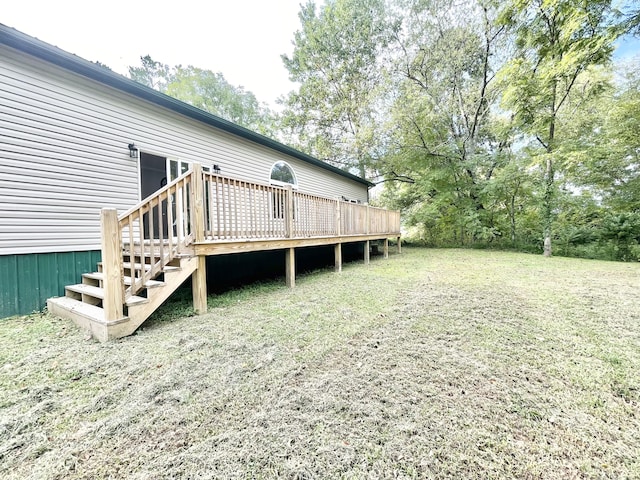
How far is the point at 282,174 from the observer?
333 inches

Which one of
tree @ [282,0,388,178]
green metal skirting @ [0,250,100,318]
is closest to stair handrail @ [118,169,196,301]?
green metal skirting @ [0,250,100,318]

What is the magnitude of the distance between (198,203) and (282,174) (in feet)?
17.1

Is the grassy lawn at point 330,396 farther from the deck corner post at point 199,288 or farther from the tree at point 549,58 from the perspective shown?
the tree at point 549,58

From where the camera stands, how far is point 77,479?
1.25 m

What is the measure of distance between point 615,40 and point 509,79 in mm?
2565

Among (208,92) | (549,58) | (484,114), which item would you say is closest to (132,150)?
(549,58)

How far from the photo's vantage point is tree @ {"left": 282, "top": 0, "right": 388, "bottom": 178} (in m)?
16.3

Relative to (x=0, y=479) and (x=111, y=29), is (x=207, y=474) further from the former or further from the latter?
(x=111, y=29)

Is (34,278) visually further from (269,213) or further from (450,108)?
(450,108)

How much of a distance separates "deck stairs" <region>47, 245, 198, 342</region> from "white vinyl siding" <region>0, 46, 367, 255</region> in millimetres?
881

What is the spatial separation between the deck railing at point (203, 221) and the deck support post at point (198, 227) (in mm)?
12

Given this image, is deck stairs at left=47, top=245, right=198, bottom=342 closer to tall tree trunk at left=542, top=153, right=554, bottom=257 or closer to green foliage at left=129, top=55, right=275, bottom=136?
tall tree trunk at left=542, top=153, right=554, bottom=257

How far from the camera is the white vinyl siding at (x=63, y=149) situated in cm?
360

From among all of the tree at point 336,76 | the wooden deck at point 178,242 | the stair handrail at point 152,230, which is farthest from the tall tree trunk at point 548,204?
the stair handrail at point 152,230
